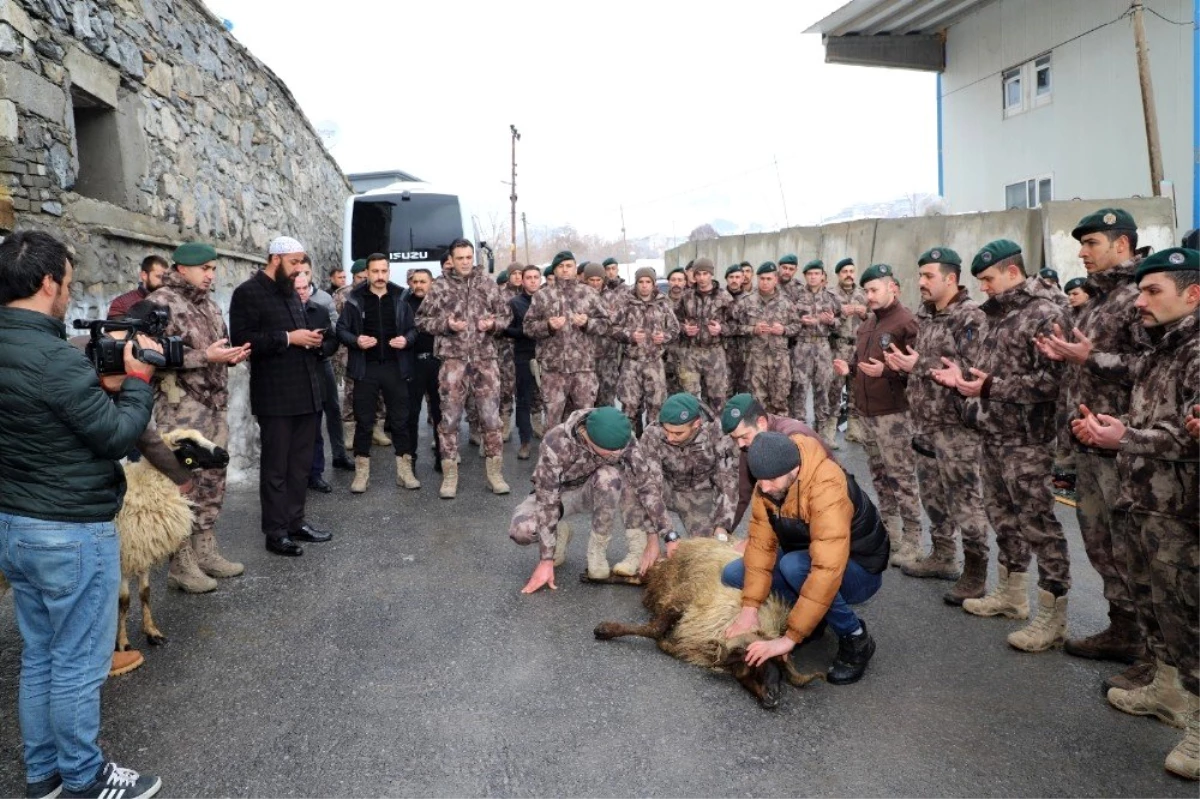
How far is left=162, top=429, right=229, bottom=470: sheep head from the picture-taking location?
379cm

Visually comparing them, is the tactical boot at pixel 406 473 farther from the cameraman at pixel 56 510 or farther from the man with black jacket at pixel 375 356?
the cameraman at pixel 56 510

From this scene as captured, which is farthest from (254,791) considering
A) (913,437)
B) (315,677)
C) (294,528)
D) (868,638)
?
(913,437)

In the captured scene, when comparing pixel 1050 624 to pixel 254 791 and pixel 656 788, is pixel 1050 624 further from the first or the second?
pixel 254 791

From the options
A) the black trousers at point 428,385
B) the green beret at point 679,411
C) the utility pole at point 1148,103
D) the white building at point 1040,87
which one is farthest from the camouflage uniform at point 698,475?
the white building at point 1040,87

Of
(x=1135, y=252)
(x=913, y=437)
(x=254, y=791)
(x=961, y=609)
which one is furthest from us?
(x=913, y=437)

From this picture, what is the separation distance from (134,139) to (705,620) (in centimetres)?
622

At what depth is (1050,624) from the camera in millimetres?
4129

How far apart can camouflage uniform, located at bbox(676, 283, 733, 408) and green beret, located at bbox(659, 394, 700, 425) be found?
15.0ft

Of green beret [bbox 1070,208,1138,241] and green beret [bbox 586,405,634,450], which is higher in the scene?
green beret [bbox 1070,208,1138,241]

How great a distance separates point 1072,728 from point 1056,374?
1.78m

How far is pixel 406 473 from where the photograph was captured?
7.61 metres

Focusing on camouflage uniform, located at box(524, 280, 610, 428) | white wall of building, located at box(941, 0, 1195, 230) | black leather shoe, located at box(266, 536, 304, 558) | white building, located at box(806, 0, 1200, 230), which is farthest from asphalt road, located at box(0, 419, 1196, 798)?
white wall of building, located at box(941, 0, 1195, 230)

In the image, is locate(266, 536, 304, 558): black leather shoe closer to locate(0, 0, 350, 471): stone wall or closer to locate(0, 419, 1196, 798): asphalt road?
locate(0, 419, 1196, 798): asphalt road

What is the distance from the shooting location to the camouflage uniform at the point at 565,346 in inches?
327
